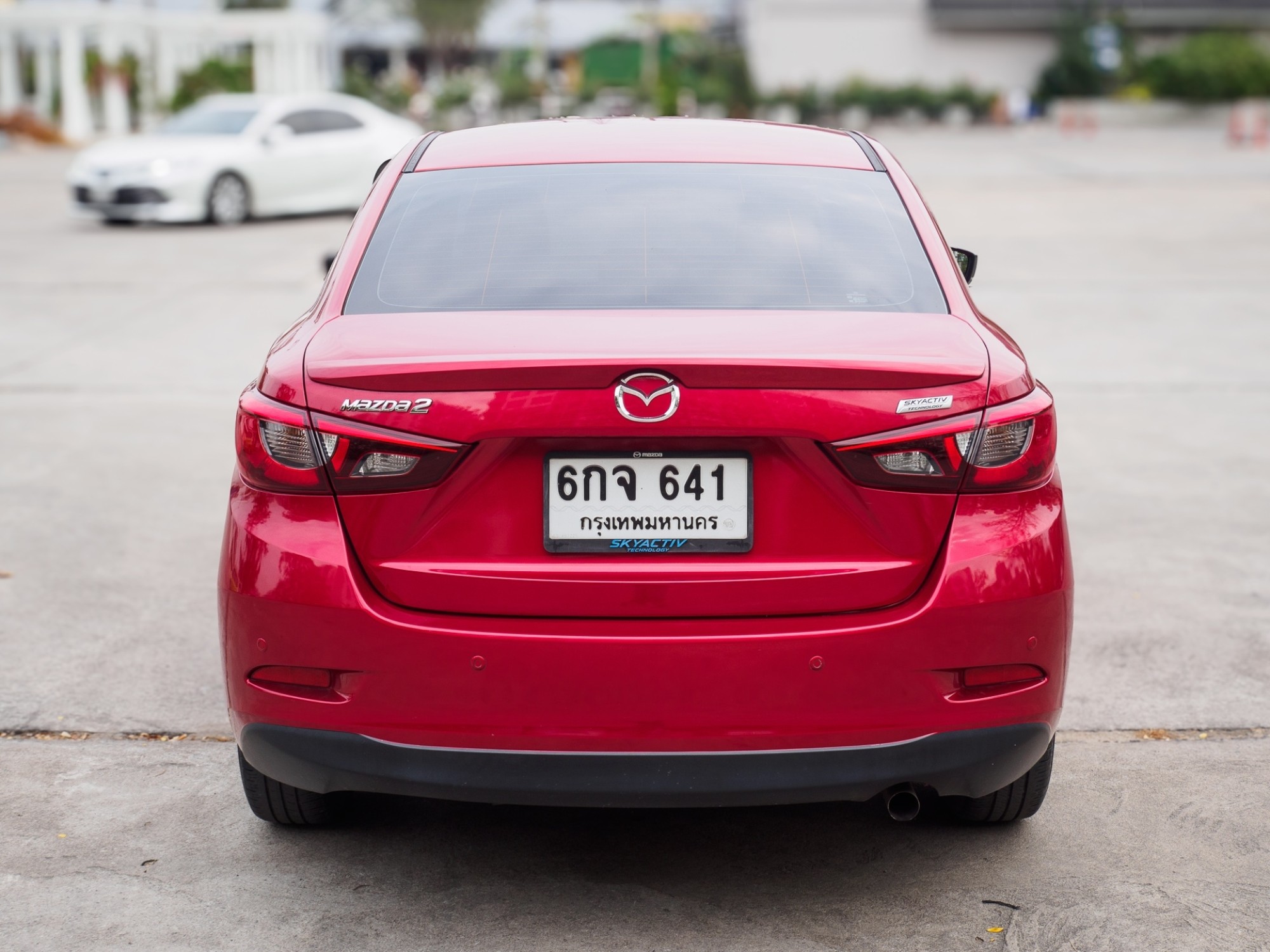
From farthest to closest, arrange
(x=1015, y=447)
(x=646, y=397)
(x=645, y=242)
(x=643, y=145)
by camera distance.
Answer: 1. (x=643, y=145)
2. (x=645, y=242)
3. (x=1015, y=447)
4. (x=646, y=397)

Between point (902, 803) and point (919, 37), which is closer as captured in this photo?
point (902, 803)

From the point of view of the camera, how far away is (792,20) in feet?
203

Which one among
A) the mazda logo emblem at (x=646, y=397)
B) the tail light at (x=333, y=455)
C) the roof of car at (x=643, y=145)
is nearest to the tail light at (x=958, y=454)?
the mazda logo emblem at (x=646, y=397)

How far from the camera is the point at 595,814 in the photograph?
3.71 m

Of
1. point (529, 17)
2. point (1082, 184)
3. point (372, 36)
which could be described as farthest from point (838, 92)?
point (372, 36)

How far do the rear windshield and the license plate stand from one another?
17.0 inches

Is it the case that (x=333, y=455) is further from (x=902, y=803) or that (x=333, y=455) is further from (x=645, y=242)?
(x=902, y=803)

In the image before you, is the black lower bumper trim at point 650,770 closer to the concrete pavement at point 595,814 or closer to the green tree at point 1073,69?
the concrete pavement at point 595,814

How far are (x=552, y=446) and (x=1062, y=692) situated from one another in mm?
1158

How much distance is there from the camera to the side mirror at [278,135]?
1981 centimetres

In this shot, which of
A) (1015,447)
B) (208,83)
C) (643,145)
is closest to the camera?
(1015,447)

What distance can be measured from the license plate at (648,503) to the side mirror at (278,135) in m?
18.1

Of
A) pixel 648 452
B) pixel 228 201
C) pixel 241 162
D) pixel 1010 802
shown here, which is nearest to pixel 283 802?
pixel 648 452

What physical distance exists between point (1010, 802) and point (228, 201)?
17.6 meters
